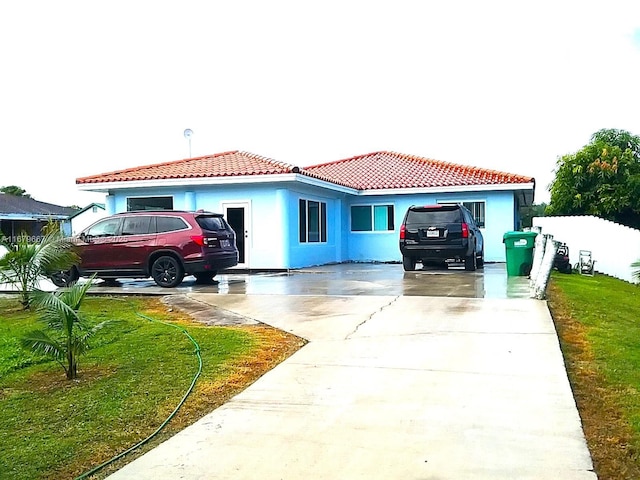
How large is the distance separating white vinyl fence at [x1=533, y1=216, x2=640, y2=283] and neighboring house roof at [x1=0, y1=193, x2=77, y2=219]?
28064 millimetres

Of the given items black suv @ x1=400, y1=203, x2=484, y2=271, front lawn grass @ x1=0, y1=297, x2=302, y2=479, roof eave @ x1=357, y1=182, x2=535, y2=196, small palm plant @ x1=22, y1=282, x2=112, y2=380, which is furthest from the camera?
roof eave @ x1=357, y1=182, x2=535, y2=196

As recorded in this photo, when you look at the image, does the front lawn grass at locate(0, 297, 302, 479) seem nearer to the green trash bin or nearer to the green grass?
the green grass

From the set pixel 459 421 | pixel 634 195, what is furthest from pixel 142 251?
pixel 634 195

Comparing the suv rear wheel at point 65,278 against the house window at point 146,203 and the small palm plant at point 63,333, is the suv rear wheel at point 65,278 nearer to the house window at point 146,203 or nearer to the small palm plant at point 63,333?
the house window at point 146,203

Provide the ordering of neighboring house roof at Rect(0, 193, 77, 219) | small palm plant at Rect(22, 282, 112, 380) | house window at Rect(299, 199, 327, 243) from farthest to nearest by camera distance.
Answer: neighboring house roof at Rect(0, 193, 77, 219), house window at Rect(299, 199, 327, 243), small palm plant at Rect(22, 282, 112, 380)

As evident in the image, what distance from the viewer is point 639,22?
11703mm

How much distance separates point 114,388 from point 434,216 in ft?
38.6

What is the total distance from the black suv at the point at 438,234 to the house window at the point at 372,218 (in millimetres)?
6278

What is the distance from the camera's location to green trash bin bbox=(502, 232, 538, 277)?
1488 centimetres

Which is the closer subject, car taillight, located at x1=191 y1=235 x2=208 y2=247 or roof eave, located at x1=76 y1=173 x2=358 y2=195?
car taillight, located at x1=191 y1=235 x2=208 y2=247

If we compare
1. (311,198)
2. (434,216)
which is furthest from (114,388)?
(311,198)

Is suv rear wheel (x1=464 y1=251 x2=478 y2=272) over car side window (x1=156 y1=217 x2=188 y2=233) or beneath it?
beneath

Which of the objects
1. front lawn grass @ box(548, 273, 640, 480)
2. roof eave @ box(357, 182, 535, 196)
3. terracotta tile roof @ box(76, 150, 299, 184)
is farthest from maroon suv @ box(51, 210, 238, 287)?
roof eave @ box(357, 182, 535, 196)

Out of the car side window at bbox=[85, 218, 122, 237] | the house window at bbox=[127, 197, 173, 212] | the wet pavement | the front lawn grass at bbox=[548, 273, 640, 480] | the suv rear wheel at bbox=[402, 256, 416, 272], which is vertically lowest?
the front lawn grass at bbox=[548, 273, 640, 480]
